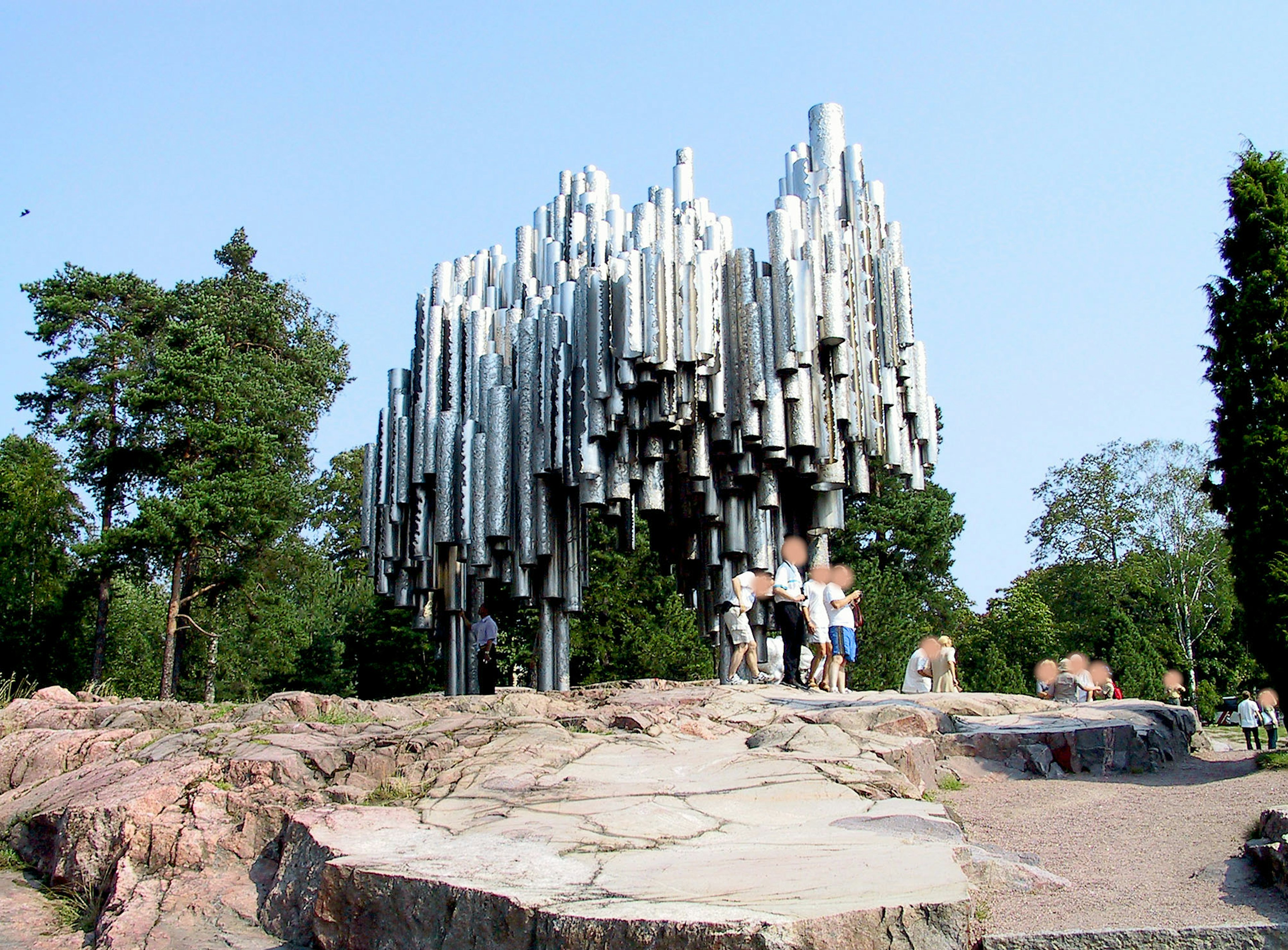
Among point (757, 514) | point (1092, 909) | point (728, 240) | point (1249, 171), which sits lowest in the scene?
point (1092, 909)

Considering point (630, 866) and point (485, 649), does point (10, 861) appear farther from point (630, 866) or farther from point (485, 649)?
point (485, 649)

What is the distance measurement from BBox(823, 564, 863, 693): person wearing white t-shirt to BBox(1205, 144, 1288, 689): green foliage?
397cm

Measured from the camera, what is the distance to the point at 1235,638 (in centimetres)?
3516

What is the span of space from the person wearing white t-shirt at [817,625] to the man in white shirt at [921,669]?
53.9 inches

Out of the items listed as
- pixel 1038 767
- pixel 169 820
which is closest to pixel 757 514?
pixel 1038 767

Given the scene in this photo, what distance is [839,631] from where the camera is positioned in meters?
12.8

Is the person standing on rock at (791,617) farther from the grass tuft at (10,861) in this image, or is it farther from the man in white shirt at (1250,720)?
the grass tuft at (10,861)

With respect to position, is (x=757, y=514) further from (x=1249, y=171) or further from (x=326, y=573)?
(x=326, y=573)

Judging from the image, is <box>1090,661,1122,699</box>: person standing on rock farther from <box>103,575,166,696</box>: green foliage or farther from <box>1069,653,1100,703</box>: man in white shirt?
<box>103,575,166,696</box>: green foliage

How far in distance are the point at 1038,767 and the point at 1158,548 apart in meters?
29.0

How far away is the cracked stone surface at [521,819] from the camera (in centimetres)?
441

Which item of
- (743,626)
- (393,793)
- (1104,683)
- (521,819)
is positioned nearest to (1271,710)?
(1104,683)

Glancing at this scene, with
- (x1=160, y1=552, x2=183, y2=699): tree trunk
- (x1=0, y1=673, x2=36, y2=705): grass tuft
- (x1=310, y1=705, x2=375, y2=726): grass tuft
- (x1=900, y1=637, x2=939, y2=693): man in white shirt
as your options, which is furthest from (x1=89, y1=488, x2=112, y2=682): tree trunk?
(x1=900, y1=637, x2=939, y2=693): man in white shirt

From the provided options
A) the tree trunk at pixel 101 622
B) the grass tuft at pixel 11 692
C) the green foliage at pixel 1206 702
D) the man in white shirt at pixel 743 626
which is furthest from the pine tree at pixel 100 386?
the green foliage at pixel 1206 702
